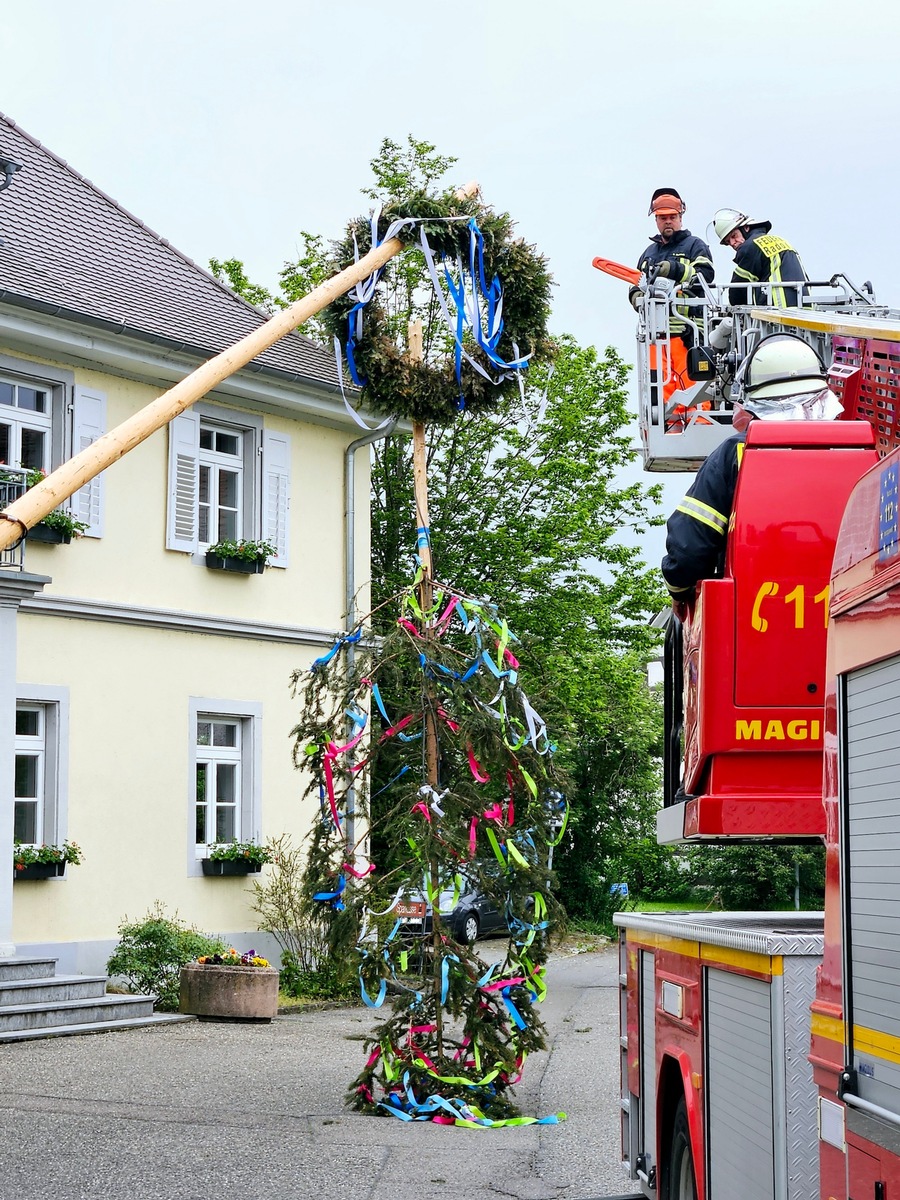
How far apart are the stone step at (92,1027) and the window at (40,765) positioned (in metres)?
2.37

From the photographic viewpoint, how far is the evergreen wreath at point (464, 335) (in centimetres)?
1027

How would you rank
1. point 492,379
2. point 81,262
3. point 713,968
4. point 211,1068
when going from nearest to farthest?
point 713,968
point 492,379
point 211,1068
point 81,262

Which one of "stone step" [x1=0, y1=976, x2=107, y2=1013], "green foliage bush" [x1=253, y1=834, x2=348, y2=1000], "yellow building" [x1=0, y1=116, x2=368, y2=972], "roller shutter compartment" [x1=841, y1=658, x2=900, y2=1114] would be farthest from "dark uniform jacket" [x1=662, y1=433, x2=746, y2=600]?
"green foliage bush" [x1=253, y1=834, x2=348, y2=1000]

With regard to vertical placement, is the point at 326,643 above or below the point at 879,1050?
above

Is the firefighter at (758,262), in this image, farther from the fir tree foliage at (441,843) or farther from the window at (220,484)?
the window at (220,484)

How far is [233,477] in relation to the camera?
61.8 ft

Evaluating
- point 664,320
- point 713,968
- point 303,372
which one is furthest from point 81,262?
point 713,968

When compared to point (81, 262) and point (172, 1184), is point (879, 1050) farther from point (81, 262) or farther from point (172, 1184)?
point (81, 262)

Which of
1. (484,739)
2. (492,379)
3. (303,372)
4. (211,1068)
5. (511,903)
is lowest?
(211,1068)

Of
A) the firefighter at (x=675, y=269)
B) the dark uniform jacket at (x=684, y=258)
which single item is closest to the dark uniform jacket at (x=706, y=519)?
the firefighter at (x=675, y=269)

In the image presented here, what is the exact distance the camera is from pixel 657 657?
32.2 meters

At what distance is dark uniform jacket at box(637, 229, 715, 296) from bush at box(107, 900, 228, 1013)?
9937 millimetres

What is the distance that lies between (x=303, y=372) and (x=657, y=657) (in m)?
14.8

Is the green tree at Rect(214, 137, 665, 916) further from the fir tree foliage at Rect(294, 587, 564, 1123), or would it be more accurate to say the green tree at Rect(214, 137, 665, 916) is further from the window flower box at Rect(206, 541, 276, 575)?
the fir tree foliage at Rect(294, 587, 564, 1123)
